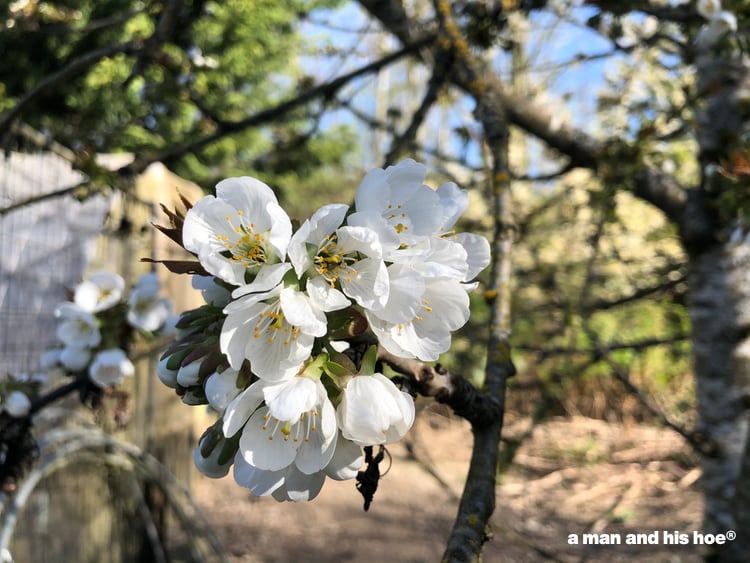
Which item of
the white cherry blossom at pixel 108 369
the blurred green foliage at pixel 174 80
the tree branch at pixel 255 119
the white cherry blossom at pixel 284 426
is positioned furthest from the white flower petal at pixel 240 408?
the tree branch at pixel 255 119

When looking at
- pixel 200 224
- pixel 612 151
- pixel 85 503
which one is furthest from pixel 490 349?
pixel 85 503

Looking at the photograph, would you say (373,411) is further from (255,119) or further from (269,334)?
(255,119)

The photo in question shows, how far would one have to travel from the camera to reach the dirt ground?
480 centimetres

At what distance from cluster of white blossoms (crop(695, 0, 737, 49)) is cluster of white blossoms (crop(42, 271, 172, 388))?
1.99 meters

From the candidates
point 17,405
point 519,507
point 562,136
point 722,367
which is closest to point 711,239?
point 722,367

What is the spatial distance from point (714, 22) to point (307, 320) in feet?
5.91

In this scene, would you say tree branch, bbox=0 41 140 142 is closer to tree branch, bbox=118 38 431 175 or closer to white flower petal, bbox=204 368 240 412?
tree branch, bbox=118 38 431 175

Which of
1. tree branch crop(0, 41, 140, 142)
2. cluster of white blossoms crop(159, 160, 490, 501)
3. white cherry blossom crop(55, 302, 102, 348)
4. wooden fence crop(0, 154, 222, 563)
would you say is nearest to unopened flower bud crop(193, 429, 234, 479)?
cluster of white blossoms crop(159, 160, 490, 501)

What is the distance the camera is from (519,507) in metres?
5.74

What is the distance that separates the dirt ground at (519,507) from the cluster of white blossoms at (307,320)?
3.40m

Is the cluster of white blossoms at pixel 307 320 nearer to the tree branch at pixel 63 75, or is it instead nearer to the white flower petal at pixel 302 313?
the white flower petal at pixel 302 313

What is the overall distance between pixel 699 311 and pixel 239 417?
2.31m

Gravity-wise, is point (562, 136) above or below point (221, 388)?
above

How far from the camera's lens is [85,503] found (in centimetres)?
390
